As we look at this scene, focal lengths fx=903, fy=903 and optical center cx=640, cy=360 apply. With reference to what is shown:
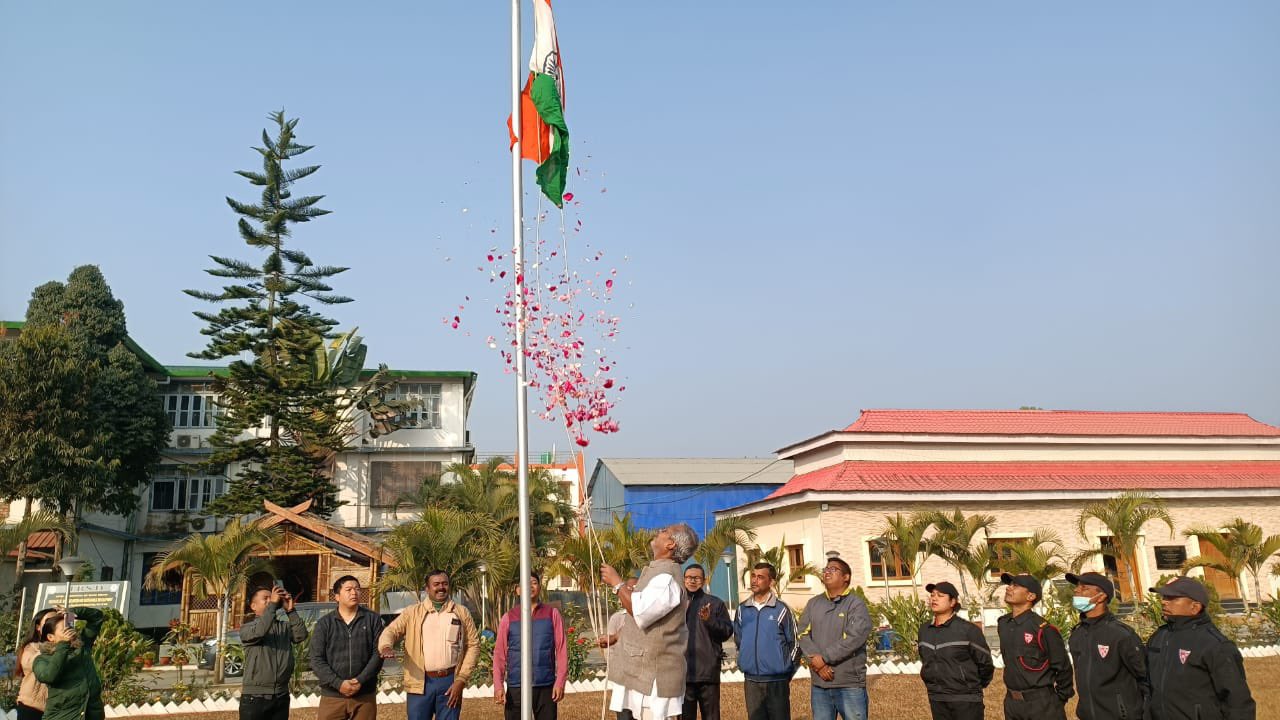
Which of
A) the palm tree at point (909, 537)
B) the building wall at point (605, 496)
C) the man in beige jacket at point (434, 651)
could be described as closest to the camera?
the man in beige jacket at point (434, 651)

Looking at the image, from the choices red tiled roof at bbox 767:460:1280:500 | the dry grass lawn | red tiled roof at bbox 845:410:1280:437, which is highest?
red tiled roof at bbox 845:410:1280:437

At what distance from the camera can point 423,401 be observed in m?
27.4

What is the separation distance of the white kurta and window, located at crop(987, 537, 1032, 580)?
34.9ft

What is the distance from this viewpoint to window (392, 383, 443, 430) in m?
27.1

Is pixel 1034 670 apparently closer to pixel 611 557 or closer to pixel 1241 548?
pixel 611 557

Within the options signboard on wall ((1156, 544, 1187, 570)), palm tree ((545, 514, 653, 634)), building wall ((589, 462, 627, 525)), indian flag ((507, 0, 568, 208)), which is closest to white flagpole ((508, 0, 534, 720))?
indian flag ((507, 0, 568, 208))

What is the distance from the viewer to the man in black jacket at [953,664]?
18.1 feet

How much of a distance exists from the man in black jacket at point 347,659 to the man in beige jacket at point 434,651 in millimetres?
130

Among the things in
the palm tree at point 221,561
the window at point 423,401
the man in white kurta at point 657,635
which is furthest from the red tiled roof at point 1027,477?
the man in white kurta at point 657,635

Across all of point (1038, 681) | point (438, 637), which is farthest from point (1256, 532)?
point (438, 637)

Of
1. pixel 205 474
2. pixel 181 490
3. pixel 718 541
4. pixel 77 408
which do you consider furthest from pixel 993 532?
pixel 181 490

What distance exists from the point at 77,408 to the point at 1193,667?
70.8 feet

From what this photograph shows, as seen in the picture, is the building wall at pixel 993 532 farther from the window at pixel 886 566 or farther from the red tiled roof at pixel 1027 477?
the red tiled roof at pixel 1027 477

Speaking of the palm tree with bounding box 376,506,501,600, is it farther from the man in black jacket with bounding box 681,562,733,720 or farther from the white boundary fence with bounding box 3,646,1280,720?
the man in black jacket with bounding box 681,562,733,720
